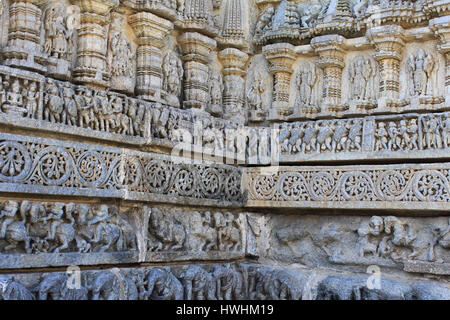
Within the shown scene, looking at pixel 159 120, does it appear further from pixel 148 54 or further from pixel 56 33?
pixel 56 33

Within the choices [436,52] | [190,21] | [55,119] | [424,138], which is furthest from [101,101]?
[436,52]

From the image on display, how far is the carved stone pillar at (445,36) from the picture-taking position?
6758mm

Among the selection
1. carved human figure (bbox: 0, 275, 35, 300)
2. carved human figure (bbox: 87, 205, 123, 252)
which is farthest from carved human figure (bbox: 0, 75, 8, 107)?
carved human figure (bbox: 0, 275, 35, 300)

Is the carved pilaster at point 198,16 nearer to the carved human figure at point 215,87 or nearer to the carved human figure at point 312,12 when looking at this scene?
the carved human figure at point 215,87

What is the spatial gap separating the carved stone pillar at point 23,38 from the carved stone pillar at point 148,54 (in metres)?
1.41

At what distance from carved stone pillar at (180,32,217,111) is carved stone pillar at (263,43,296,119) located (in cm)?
96

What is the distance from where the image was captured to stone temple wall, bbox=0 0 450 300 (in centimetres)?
551

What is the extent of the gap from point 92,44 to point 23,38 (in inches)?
33.5

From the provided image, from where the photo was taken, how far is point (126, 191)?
6.09 meters

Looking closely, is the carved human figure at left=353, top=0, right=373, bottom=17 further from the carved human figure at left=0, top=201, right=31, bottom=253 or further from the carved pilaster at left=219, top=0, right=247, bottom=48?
the carved human figure at left=0, top=201, right=31, bottom=253

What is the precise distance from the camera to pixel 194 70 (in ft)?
25.3

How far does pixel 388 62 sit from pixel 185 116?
260 centimetres

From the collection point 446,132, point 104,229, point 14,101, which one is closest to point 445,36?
point 446,132

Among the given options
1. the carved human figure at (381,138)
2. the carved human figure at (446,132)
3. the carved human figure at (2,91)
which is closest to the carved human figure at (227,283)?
the carved human figure at (381,138)
